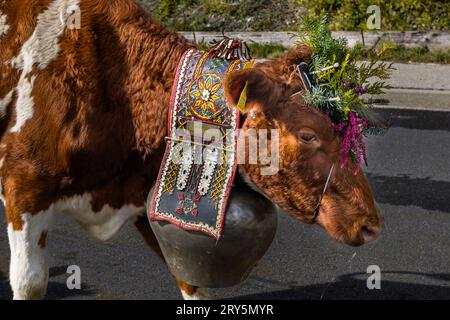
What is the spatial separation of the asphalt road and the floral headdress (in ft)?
5.29

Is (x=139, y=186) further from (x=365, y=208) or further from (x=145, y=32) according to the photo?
(x=365, y=208)

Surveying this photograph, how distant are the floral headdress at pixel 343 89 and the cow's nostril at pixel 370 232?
0.76 ft

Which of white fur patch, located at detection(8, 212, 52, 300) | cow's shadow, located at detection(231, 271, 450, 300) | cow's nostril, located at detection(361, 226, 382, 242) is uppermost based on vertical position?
cow's nostril, located at detection(361, 226, 382, 242)

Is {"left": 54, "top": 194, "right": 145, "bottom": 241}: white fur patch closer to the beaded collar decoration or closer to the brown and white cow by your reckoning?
the brown and white cow

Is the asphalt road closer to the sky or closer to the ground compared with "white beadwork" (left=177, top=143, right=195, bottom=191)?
closer to the ground

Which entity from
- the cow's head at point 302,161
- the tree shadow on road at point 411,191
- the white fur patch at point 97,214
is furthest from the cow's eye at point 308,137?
the tree shadow on road at point 411,191

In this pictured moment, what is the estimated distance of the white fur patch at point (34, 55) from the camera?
10.5 feet

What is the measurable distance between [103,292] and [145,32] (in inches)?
70.6

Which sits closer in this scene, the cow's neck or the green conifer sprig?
the green conifer sprig

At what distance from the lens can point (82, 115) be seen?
3141 mm

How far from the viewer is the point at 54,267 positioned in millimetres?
4762

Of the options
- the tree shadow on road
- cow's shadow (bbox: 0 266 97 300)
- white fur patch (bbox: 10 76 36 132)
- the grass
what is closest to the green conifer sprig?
white fur patch (bbox: 10 76 36 132)

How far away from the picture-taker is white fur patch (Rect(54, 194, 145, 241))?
3285 millimetres
